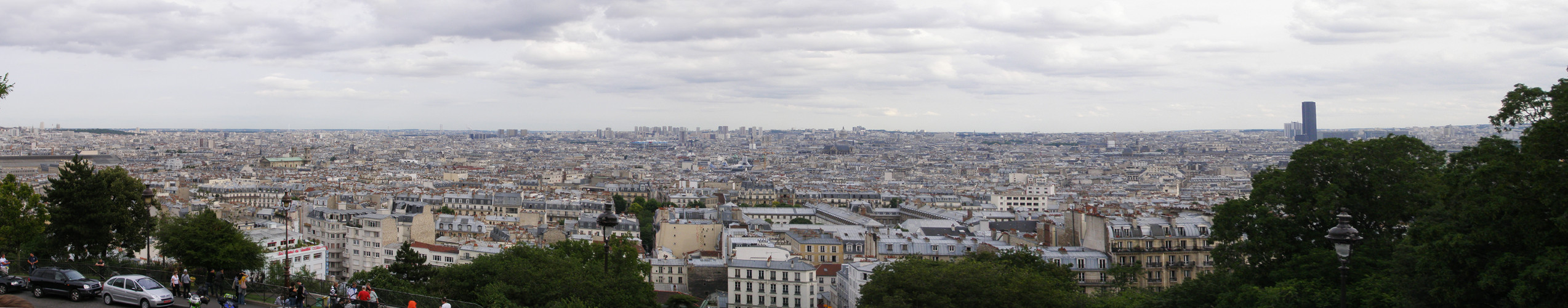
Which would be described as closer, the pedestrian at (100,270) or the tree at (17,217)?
the pedestrian at (100,270)

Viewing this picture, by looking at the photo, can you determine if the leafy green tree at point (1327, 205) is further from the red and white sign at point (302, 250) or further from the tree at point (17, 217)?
the red and white sign at point (302, 250)

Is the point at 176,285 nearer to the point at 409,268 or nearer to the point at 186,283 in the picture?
the point at 186,283

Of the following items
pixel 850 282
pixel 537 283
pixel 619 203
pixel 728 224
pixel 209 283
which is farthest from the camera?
pixel 619 203

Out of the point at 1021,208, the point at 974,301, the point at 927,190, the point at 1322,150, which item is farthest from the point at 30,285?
the point at 927,190

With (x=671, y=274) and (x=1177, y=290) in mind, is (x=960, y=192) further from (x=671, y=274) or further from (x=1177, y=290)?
(x=1177, y=290)

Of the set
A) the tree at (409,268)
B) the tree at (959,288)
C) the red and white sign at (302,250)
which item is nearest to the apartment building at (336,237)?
the red and white sign at (302,250)

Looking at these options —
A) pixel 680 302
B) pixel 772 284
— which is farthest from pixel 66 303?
pixel 772 284

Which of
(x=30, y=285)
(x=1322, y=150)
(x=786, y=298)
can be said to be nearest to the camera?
(x=30, y=285)
